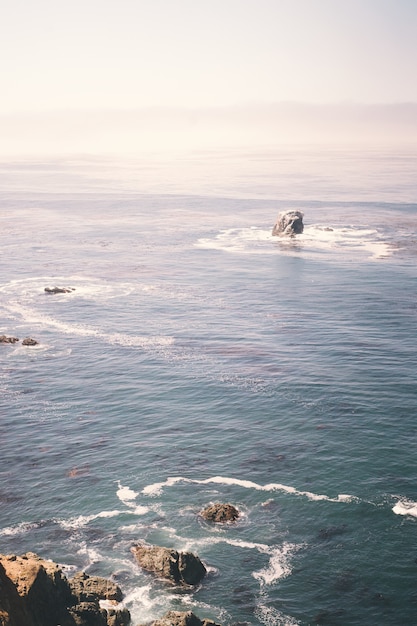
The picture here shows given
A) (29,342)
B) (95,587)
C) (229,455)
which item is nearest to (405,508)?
(229,455)

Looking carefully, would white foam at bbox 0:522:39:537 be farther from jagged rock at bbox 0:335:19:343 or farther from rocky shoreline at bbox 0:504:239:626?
jagged rock at bbox 0:335:19:343

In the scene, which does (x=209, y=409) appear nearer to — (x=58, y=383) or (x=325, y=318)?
(x=58, y=383)

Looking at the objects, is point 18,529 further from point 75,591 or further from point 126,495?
point 75,591

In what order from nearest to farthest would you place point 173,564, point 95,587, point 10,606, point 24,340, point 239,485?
1. point 10,606
2. point 95,587
3. point 173,564
4. point 239,485
5. point 24,340

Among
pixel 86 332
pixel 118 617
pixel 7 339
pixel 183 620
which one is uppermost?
pixel 86 332

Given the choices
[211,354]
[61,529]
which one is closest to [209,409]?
[211,354]
